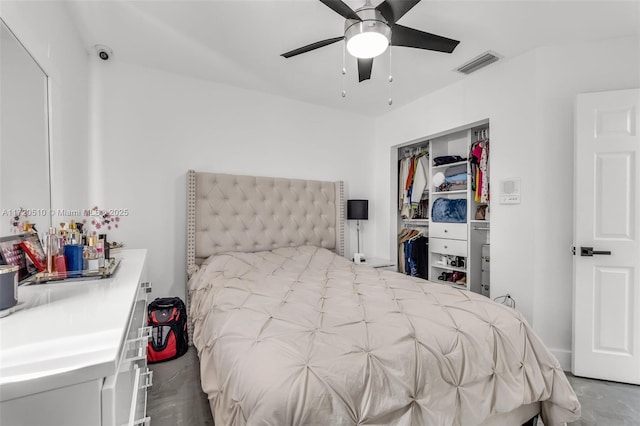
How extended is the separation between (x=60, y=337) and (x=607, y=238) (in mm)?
3131

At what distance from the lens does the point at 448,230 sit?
343 centimetres

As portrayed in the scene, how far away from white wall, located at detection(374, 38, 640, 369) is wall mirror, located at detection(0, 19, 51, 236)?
3245 mm

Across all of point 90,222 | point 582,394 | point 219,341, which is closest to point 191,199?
point 90,222

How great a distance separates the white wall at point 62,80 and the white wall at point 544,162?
325 cm

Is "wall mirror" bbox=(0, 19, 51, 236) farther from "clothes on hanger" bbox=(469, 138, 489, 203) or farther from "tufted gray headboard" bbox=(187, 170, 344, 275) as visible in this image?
"clothes on hanger" bbox=(469, 138, 489, 203)

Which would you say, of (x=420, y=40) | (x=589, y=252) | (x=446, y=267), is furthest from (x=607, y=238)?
(x=420, y=40)

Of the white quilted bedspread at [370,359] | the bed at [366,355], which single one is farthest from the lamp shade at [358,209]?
the white quilted bedspread at [370,359]

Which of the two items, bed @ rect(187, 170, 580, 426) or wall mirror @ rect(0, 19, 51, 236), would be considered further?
wall mirror @ rect(0, 19, 51, 236)

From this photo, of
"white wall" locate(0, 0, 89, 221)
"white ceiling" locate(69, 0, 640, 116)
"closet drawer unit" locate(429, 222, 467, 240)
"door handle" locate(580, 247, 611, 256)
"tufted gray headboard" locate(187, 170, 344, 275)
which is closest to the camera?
"white wall" locate(0, 0, 89, 221)

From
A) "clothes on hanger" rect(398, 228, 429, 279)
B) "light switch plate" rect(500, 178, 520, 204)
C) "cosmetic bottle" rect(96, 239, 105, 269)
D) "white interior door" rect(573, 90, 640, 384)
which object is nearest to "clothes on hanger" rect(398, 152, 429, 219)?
"clothes on hanger" rect(398, 228, 429, 279)

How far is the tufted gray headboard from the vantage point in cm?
279

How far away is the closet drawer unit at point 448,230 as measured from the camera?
10.7 feet

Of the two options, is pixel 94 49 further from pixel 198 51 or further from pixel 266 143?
pixel 266 143

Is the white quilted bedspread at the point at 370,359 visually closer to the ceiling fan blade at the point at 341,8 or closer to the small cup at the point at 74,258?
the small cup at the point at 74,258
